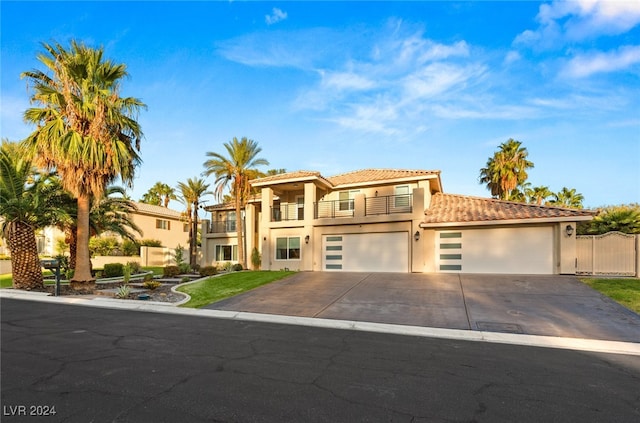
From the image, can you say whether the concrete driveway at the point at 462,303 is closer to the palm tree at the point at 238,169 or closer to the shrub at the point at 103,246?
the palm tree at the point at 238,169

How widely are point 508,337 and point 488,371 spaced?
3503 millimetres

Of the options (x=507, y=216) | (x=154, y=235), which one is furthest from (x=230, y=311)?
(x=154, y=235)

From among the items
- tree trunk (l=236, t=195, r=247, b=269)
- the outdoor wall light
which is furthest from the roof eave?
tree trunk (l=236, t=195, r=247, b=269)

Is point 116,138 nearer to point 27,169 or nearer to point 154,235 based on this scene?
point 27,169

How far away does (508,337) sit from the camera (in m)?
9.21

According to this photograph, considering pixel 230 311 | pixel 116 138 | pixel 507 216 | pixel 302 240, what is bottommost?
pixel 230 311

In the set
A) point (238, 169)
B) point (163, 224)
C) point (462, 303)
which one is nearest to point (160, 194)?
point (163, 224)

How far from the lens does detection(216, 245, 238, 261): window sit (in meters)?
30.7

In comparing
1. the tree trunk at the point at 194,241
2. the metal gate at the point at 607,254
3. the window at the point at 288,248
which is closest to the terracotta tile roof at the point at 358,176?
the window at the point at 288,248

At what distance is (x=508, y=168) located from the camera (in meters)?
34.6

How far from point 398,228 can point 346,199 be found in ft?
17.0

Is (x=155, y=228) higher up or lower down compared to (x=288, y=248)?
higher up

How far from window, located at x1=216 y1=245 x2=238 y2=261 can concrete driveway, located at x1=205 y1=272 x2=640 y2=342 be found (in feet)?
42.3

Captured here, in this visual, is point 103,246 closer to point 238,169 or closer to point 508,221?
point 238,169
